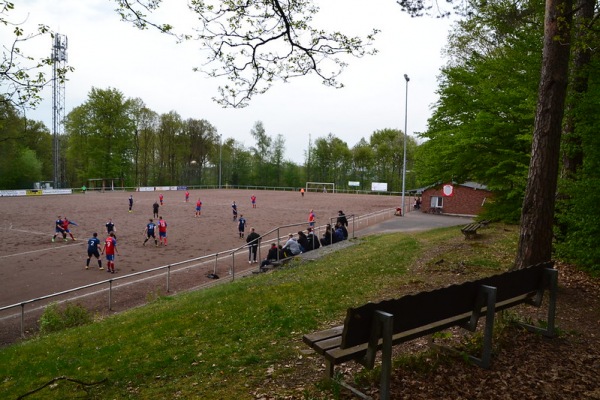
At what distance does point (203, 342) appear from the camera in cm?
623

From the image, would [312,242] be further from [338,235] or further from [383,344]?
[383,344]

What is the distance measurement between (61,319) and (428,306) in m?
10.0

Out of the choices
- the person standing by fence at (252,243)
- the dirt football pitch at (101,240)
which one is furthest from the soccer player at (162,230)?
the person standing by fence at (252,243)

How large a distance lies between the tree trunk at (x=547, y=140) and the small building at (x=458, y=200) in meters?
29.8

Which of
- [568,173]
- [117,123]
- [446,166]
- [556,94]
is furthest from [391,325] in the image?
[117,123]

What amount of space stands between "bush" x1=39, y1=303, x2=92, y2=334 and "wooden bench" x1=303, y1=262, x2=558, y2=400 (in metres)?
8.86

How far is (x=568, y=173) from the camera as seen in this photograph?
9.48 meters

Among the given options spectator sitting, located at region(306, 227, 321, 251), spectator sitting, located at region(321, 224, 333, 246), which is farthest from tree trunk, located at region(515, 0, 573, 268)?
spectator sitting, located at region(321, 224, 333, 246)

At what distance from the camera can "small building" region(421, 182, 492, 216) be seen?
3706 centimetres

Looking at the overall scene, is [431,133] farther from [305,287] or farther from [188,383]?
[188,383]

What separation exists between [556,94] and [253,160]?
88.5 m

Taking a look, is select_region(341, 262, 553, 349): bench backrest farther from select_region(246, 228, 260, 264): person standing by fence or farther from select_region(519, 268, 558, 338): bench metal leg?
select_region(246, 228, 260, 264): person standing by fence

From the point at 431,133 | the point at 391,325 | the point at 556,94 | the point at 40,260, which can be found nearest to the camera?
the point at 391,325

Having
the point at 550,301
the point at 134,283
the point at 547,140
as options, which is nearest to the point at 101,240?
the point at 134,283
